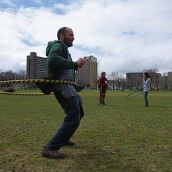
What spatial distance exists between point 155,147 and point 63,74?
2.28m

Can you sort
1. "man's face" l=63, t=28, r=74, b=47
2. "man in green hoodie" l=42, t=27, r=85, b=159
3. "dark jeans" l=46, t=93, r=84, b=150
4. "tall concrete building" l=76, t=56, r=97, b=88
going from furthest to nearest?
"tall concrete building" l=76, t=56, r=97, b=88 → "man's face" l=63, t=28, r=74, b=47 → "dark jeans" l=46, t=93, r=84, b=150 → "man in green hoodie" l=42, t=27, r=85, b=159

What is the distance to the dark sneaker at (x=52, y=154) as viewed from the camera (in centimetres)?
630

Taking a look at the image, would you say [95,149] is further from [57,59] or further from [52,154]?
[57,59]

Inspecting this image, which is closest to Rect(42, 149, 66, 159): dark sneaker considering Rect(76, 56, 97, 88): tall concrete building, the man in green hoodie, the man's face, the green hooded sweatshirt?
the man in green hoodie

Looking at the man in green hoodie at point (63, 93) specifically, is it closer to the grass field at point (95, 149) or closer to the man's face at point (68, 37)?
the man's face at point (68, 37)

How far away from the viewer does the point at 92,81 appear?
149 m

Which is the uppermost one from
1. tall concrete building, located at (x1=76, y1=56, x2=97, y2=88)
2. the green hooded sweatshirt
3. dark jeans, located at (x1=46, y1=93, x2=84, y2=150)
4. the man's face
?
tall concrete building, located at (x1=76, y1=56, x2=97, y2=88)

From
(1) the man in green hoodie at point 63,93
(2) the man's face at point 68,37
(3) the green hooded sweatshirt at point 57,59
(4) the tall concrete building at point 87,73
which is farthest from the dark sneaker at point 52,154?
(4) the tall concrete building at point 87,73

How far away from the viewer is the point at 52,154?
632cm

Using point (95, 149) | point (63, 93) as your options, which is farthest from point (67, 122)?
point (95, 149)

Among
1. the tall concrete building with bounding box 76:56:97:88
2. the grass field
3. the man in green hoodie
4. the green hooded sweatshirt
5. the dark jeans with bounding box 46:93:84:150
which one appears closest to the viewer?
the grass field

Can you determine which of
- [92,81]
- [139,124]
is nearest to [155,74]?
[92,81]

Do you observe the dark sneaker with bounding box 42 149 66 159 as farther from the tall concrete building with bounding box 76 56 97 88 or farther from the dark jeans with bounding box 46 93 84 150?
the tall concrete building with bounding box 76 56 97 88

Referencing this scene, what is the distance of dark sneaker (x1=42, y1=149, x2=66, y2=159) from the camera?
630 centimetres
